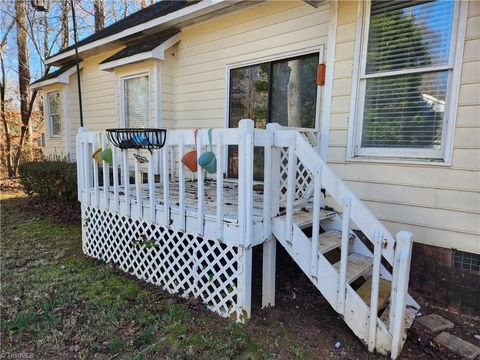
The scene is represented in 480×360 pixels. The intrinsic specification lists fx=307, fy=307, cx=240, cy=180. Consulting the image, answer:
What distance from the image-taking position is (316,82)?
4.14 metres

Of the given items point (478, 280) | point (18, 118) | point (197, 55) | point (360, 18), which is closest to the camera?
point (478, 280)

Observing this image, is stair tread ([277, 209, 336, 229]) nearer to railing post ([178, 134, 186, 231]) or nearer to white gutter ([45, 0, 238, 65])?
railing post ([178, 134, 186, 231])

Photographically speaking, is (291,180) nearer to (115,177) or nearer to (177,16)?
(115,177)

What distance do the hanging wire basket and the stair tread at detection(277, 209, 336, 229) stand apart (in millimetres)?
1442

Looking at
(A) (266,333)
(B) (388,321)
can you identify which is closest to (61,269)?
(A) (266,333)

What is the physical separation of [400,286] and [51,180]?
284 inches

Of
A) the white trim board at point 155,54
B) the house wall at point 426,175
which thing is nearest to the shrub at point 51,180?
the white trim board at point 155,54

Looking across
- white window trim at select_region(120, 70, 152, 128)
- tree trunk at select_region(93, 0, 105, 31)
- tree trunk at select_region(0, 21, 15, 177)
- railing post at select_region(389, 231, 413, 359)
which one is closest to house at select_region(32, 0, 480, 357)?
railing post at select_region(389, 231, 413, 359)

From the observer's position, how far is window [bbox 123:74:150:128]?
246 inches

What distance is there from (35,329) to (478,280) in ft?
13.0

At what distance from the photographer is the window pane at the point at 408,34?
2877 millimetres

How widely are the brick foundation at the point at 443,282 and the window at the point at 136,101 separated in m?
5.24

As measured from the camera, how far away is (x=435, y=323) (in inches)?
107

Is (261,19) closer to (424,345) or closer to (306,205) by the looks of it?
(306,205)
